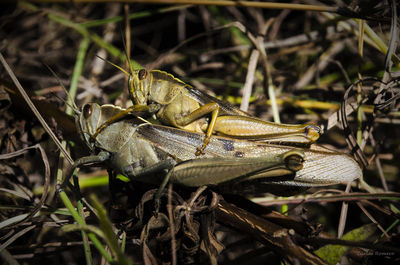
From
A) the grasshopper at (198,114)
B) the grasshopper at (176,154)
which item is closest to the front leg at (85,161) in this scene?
the grasshopper at (176,154)

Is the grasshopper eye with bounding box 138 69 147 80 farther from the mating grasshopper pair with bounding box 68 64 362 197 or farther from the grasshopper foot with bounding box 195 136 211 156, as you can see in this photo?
the grasshopper foot with bounding box 195 136 211 156

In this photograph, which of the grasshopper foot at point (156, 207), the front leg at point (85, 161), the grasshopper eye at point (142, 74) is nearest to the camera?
the grasshopper foot at point (156, 207)

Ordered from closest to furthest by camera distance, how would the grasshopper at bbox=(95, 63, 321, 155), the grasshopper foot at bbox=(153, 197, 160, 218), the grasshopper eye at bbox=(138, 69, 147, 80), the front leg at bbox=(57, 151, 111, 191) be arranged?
the grasshopper foot at bbox=(153, 197, 160, 218), the front leg at bbox=(57, 151, 111, 191), the grasshopper at bbox=(95, 63, 321, 155), the grasshopper eye at bbox=(138, 69, 147, 80)

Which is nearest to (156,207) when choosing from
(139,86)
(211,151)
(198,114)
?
(211,151)

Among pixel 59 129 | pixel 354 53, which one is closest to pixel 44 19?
pixel 59 129

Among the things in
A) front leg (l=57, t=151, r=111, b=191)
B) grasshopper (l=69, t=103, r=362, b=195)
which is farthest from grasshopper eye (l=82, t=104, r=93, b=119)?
front leg (l=57, t=151, r=111, b=191)

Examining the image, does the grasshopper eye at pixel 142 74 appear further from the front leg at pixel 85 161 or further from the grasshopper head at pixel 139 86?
the front leg at pixel 85 161
